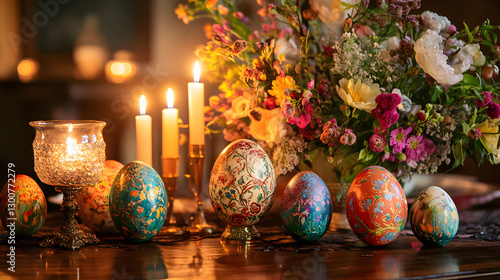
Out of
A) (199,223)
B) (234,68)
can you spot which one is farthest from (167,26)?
(199,223)

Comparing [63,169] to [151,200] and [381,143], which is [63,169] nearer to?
[151,200]

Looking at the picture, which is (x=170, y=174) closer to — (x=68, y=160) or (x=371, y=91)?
(x=68, y=160)

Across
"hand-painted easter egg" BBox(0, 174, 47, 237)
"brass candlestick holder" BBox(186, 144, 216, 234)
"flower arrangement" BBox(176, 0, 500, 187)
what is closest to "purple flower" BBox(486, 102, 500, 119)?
"flower arrangement" BBox(176, 0, 500, 187)

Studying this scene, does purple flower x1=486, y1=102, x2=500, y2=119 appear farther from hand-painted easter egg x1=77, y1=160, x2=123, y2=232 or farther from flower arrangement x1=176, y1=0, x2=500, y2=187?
hand-painted easter egg x1=77, y1=160, x2=123, y2=232

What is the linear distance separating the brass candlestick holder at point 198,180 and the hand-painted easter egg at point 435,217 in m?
0.40

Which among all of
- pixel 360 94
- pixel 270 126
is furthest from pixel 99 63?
→ pixel 360 94

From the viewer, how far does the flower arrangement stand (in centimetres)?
98

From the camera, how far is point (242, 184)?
94 cm

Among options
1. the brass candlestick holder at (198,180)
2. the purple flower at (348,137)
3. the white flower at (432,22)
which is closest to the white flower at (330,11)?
the white flower at (432,22)

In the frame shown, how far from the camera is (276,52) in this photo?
3.61 feet

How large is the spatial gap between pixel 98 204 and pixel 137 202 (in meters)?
0.15

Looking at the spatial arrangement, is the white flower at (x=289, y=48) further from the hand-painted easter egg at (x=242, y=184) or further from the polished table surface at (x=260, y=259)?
the polished table surface at (x=260, y=259)

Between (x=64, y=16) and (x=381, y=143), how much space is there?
0.90 meters

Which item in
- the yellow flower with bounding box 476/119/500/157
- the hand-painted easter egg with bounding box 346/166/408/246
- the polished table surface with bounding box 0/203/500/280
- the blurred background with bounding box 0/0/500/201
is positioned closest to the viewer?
the polished table surface with bounding box 0/203/500/280
